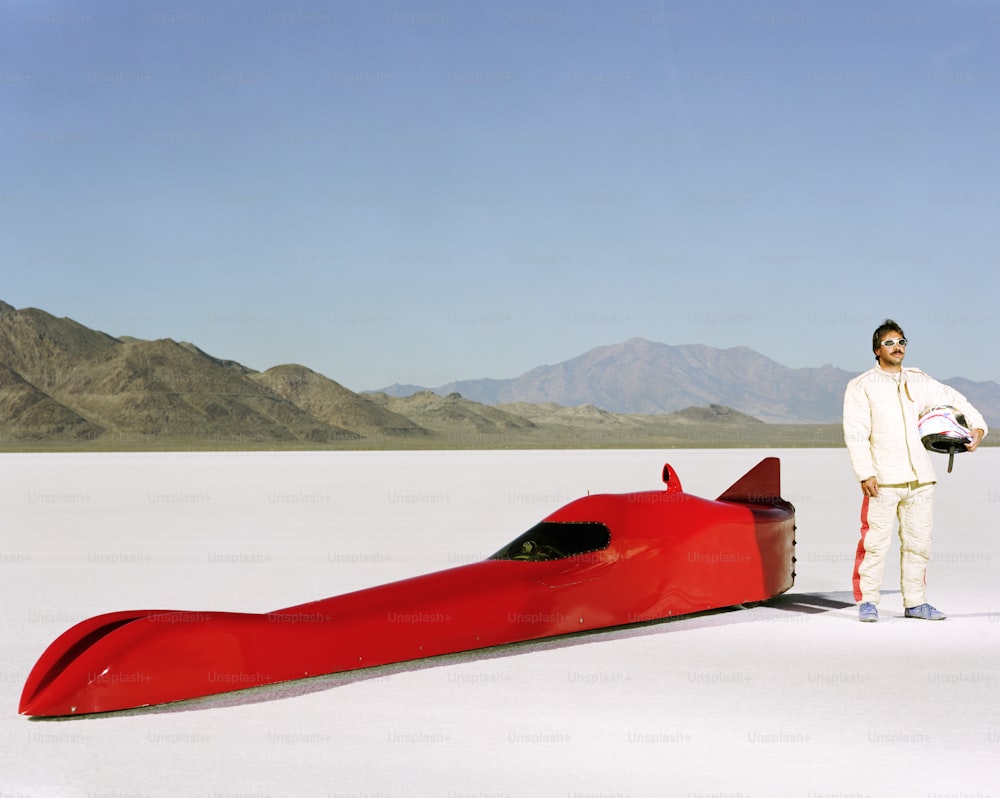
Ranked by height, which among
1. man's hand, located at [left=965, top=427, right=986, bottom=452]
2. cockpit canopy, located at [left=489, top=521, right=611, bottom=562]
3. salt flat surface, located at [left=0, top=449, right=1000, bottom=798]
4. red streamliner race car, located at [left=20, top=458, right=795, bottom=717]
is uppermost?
man's hand, located at [left=965, top=427, right=986, bottom=452]

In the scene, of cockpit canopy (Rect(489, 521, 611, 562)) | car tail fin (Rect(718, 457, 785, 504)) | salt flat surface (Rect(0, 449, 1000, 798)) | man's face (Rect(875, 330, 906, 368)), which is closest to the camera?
salt flat surface (Rect(0, 449, 1000, 798))

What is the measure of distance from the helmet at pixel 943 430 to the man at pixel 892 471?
5 centimetres

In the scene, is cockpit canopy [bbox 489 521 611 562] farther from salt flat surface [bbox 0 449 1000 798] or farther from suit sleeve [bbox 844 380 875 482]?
suit sleeve [bbox 844 380 875 482]

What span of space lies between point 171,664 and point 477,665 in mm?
1917

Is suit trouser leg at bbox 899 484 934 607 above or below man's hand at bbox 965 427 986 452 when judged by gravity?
below

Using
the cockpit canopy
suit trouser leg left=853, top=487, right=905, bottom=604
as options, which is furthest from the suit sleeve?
the cockpit canopy

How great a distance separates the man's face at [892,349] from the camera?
8.47 metres

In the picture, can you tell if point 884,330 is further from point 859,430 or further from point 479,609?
point 479,609

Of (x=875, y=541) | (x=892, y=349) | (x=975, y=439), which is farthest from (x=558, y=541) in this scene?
(x=975, y=439)

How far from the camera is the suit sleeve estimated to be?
27.1ft

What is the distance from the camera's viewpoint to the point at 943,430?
8.27m

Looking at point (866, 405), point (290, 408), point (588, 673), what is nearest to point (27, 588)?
point (588, 673)

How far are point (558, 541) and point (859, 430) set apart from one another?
240 cm

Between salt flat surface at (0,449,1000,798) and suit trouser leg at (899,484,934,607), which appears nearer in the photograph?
salt flat surface at (0,449,1000,798)
